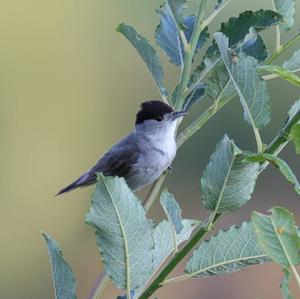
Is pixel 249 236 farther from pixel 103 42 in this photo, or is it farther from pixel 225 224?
pixel 103 42

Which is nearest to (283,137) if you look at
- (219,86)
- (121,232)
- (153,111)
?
(121,232)

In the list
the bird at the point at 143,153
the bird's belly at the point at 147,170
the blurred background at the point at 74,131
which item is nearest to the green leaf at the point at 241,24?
the bird at the point at 143,153

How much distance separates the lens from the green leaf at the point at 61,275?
131cm

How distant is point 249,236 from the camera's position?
1315 millimetres

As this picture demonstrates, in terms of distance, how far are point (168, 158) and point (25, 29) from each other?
11.9m

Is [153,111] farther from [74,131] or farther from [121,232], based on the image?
[74,131]

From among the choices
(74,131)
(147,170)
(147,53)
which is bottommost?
(74,131)

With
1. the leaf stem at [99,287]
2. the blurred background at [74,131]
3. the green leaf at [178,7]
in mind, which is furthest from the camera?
the blurred background at [74,131]

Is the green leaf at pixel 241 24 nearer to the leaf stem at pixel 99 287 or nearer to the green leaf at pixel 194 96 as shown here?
the green leaf at pixel 194 96

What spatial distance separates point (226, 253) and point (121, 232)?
0.16 m

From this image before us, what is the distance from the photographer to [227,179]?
1252mm

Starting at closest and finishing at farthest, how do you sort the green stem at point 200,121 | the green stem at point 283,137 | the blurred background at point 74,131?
the green stem at point 283,137, the green stem at point 200,121, the blurred background at point 74,131

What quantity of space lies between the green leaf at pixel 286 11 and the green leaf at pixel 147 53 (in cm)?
26

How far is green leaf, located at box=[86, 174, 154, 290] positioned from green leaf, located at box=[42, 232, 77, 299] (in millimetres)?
72
